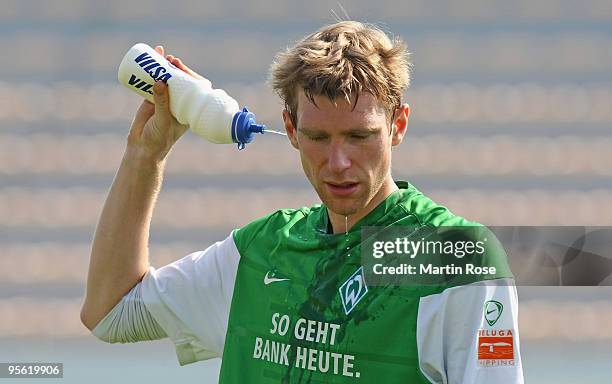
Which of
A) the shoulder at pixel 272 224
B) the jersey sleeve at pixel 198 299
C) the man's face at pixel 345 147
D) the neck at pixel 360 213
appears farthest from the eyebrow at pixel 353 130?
the jersey sleeve at pixel 198 299

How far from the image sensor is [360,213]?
1.93 m

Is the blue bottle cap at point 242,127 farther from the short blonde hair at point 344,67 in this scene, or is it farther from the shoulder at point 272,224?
the shoulder at point 272,224

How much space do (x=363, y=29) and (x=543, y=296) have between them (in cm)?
353

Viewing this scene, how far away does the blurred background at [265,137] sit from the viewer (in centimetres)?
533

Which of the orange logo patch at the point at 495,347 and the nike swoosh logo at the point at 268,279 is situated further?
the nike swoosh logo at the point at 268,279

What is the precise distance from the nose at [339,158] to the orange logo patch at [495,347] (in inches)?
13.4

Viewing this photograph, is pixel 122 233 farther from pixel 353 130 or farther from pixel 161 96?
pixel 353 130

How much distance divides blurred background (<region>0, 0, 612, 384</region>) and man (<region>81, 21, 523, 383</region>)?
10.4 feet

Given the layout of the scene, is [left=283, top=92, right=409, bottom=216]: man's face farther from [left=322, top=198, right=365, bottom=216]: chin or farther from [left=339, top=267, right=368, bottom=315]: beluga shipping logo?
[left=339, top=267, right=368, bottom=315]: beluga shipping logo

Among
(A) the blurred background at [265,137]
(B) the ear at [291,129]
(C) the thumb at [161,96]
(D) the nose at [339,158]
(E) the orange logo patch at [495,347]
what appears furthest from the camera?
(A) the blurred background at [265,137]

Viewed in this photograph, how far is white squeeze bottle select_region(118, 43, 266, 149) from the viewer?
1.95m

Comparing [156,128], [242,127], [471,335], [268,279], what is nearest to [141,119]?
[156,128]

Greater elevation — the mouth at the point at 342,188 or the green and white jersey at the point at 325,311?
the mouth at the point at 342,188

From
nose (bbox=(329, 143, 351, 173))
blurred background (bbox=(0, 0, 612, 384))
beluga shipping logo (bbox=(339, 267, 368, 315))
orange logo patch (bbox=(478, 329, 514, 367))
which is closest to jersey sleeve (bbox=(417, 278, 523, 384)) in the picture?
orange logo patch (bbox=(478, 329, 514, 367))
